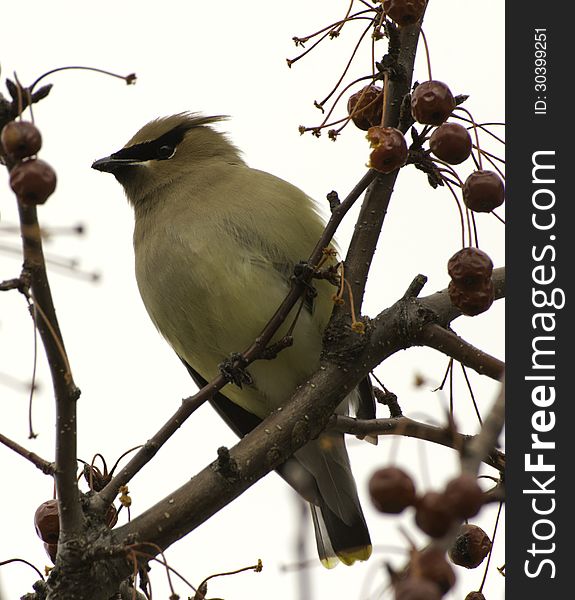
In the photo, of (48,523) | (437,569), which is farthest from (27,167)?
(48,523)

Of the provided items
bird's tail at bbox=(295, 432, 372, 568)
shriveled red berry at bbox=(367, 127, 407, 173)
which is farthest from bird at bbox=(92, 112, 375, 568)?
shriveled red berry at bbox=(367, 127, 407, 173)

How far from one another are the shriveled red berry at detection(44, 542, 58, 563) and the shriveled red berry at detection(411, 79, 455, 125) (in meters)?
1.60

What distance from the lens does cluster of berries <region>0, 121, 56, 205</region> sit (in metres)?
2.20

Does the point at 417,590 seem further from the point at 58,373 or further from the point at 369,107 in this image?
the point at 369,107

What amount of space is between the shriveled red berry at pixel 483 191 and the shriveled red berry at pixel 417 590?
4.62 feet

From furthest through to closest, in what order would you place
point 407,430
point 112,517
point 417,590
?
point 112,517, point 407,430, point 417,590

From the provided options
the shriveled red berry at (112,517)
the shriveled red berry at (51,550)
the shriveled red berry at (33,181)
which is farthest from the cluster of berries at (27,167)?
the shriveled red berry at (51,550)

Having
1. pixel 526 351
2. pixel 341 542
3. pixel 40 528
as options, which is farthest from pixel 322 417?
pixel 341 542

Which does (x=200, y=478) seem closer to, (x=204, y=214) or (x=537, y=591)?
(x=537, y=591)

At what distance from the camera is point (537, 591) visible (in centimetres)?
286

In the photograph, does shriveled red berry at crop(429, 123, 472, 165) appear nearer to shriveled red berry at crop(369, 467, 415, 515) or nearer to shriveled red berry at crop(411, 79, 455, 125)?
shriveled red berry at crop(411, 79, 455, 125)

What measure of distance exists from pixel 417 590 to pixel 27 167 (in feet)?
3.87

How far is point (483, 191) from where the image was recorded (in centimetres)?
287

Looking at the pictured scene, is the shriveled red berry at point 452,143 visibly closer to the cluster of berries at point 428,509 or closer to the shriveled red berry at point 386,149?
the shriveled red berry at point 386,149
